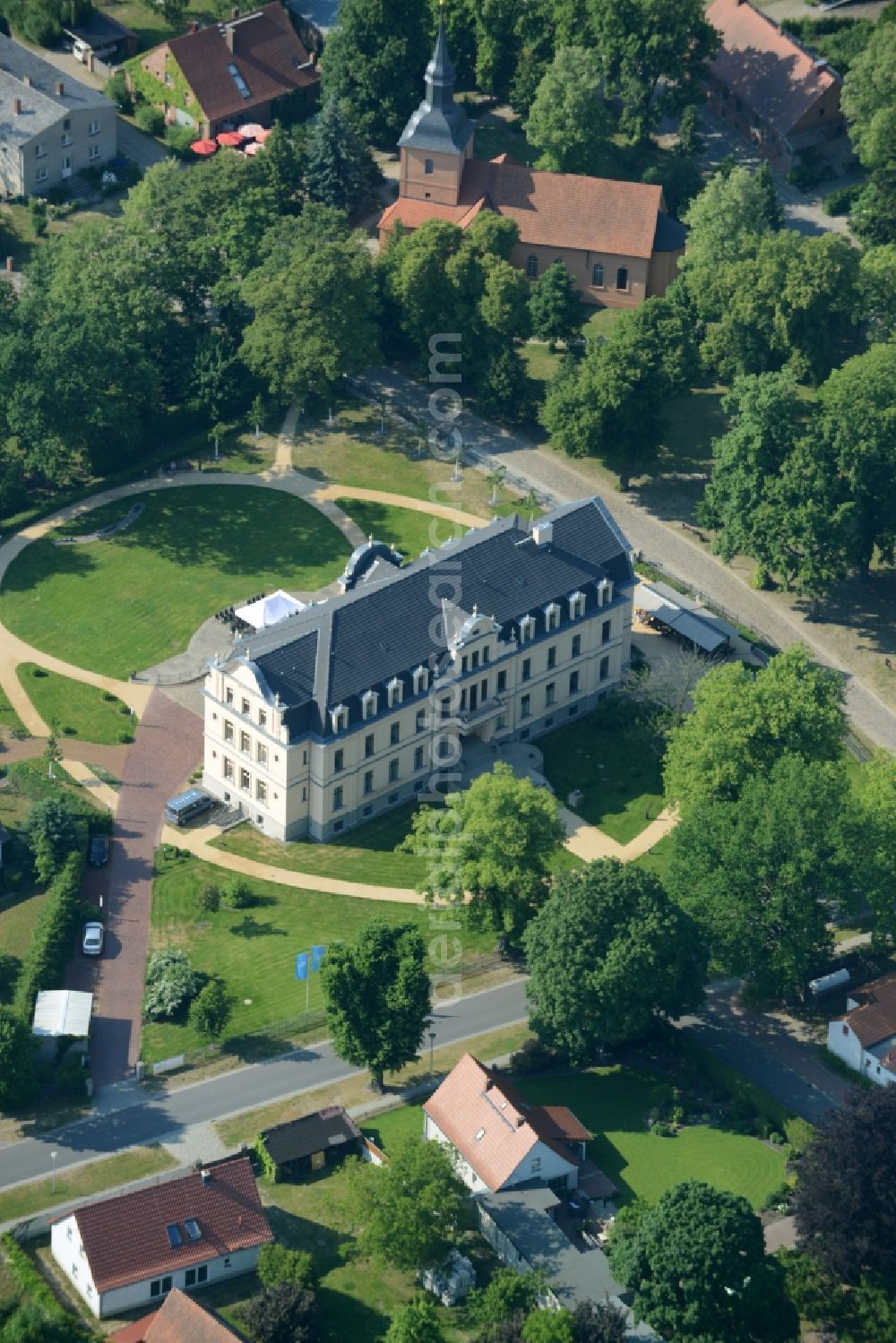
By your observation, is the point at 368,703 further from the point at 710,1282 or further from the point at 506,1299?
the point at 710,1282

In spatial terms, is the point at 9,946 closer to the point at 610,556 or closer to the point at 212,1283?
the point at 212,1283

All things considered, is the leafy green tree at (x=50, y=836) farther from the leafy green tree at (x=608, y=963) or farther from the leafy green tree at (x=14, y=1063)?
the leafy green tree at (x=608, y=963)

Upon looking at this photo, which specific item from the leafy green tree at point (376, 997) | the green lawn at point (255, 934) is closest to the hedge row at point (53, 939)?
the green lawn at point (255, 934)

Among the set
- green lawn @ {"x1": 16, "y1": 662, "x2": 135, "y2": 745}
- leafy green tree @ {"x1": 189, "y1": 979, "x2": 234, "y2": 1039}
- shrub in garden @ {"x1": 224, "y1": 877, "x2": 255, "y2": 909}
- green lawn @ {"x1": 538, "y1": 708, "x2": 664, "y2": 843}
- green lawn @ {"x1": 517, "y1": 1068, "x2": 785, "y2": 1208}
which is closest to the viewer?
green lawn @ {"x1": 517, "y1": 1068, "x2": 785, "y2": 1208}

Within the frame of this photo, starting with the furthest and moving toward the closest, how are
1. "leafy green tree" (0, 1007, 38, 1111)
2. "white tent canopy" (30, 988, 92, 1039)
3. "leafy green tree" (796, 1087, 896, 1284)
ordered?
"white tent canopy" (30, 988, 92, 1039) < "leafy green tree" (0, 1007, 38, 1111) < "leafy green tree" (796, 1087, 896, 1284)

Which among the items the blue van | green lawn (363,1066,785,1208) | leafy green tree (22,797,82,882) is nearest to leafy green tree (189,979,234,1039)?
green lawn (363,1066,785,1208)

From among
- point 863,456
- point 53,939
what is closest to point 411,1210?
point 53,939

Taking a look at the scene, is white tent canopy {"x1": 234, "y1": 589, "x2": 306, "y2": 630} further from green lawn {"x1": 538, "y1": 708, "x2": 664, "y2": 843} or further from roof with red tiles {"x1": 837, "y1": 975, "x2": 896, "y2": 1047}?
roof with red tiles {"x1": 837, "y1": 975, "x2": 896, "y2": 1047}
